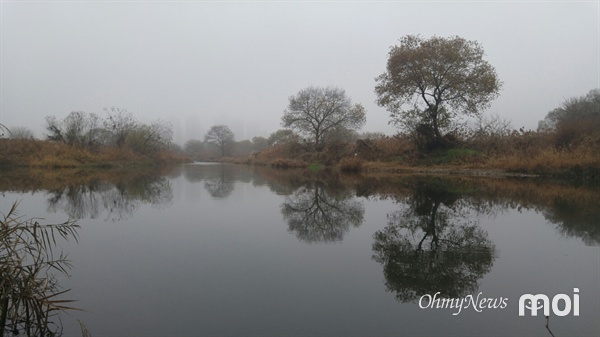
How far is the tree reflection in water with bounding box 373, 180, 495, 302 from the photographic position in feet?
11.8

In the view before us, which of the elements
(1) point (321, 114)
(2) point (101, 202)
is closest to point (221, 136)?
(1) point (321, 114)

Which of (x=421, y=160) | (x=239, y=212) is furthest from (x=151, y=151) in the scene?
(x=239, y=212)

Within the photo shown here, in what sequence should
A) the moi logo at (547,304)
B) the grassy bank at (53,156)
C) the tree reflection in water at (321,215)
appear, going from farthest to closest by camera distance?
the grassy bank at (53,156)
the tree reflection in water at (321,215)
the moi logo at (547,304)

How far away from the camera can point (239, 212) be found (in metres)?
8.09

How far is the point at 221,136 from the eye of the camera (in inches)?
3004

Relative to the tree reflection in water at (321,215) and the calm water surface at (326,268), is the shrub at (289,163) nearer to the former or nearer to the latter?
the tree reflection in water at (321,215)

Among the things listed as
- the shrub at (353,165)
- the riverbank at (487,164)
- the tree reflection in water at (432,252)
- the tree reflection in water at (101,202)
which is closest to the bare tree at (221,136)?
the riverbank at (487,164)

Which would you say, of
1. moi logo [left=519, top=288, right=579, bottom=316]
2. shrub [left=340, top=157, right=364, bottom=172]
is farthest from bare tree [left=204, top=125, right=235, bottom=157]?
moi logo [left=519, top=288, right=579, bottom=316]

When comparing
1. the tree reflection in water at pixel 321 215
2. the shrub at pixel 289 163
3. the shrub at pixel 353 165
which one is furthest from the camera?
the shrub at pixel 289 163

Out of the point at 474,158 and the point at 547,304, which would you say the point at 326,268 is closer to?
the point at 547,304

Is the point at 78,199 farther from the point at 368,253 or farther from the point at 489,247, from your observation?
the point at 489,247

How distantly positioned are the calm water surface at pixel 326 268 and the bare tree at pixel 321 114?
97.1 ft

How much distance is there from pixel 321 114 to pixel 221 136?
44.2 meters

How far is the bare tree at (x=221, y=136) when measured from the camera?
76.4 m
